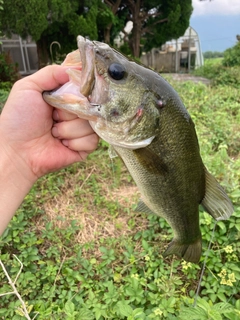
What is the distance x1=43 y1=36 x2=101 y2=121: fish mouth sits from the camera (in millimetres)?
1095

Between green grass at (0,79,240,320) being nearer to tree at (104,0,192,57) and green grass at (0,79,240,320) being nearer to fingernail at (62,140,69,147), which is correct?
fingernail at (62,140,69,147)

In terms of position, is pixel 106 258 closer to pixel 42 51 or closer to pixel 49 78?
pixel 49 78

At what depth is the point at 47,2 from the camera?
6.65 meters

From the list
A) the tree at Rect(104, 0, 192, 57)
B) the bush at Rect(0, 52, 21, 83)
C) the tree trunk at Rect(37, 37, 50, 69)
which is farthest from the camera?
the tree at Rect(104, 0, 192, 57)

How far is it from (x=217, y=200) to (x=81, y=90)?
892mm

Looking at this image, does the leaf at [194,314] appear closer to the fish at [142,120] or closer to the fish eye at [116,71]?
the fish at [142,120]

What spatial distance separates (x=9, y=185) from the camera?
1.57 meters

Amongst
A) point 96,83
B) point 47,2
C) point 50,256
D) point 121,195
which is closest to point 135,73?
point 96,83

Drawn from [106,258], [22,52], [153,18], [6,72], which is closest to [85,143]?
[106,258]

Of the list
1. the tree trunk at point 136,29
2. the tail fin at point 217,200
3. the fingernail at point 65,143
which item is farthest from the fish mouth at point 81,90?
the tree trunk at point 136,29

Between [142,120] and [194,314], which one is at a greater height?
[142,120]

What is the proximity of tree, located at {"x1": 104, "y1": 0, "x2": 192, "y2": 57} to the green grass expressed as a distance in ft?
31.9

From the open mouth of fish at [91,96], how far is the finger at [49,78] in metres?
0.10

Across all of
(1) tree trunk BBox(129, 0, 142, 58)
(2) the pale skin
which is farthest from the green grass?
(1) tree trunk BBox(129, 0, 142, 58)
